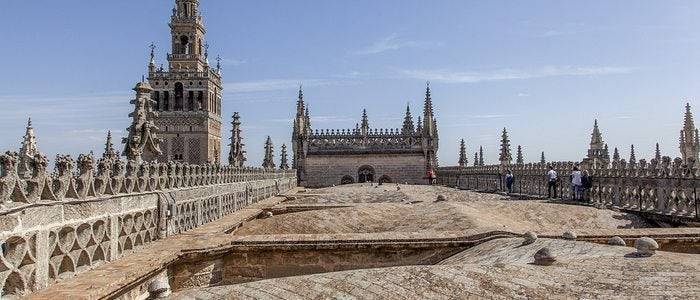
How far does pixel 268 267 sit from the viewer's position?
35.8 feet

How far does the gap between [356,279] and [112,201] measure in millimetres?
4314

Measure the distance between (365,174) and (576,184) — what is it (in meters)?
26.5

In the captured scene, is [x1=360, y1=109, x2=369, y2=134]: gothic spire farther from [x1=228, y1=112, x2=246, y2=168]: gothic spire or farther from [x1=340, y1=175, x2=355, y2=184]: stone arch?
[x1=228, y1=112, x2=246, y2=168]: gothic spire

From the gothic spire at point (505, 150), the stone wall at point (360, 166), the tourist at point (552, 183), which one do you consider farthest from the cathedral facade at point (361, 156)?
A: the tourist at point (552, 183)

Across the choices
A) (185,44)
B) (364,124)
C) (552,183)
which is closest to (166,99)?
(185,44)

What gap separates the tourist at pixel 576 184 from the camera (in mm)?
21312

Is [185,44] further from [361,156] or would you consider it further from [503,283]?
[503,283]

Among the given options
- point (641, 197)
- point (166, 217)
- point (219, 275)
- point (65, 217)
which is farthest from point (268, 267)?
point (641, 197)

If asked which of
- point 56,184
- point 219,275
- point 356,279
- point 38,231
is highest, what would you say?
point 56,184

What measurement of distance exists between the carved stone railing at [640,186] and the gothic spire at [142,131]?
41.8 feet

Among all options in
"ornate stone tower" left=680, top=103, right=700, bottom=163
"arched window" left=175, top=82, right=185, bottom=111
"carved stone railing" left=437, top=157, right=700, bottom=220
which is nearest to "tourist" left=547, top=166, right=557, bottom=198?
"carved stone railing" left=437, top=157, right=700, bottom=220

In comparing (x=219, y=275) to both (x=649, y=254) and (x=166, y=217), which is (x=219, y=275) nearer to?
(x=166, y=217)

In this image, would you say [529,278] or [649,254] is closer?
[529,278]

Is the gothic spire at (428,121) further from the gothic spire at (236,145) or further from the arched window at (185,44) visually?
the arched window at (185,44)
